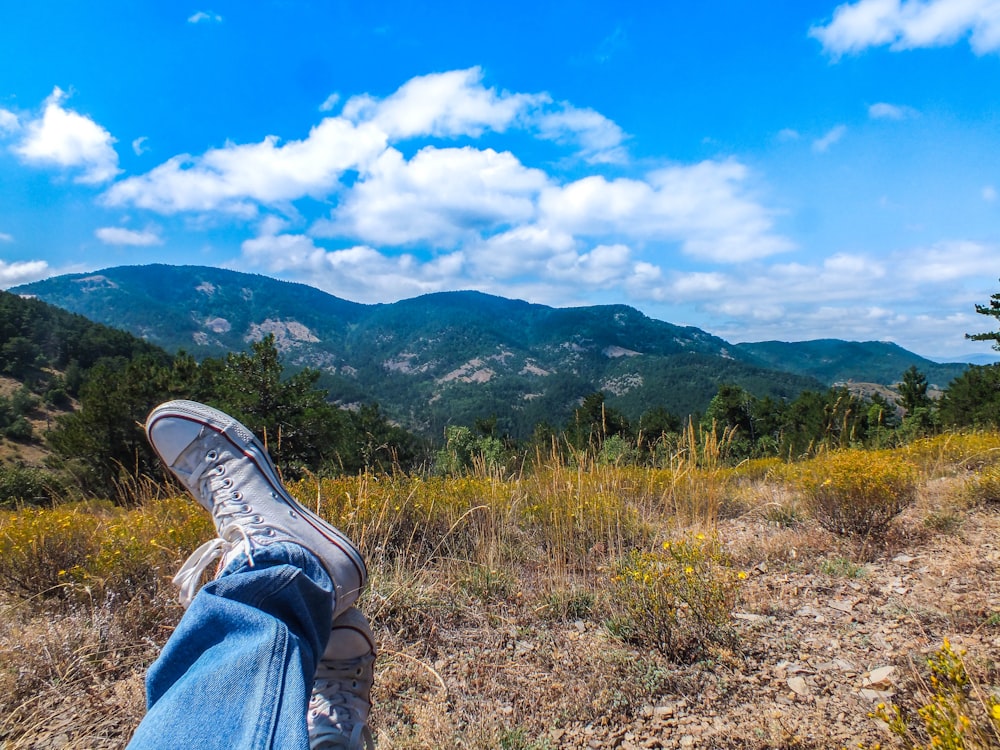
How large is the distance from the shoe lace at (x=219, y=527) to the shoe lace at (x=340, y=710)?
416 millimetres

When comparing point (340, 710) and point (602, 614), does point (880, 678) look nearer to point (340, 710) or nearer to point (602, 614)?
point (602, 614)

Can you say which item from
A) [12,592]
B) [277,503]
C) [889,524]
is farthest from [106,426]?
[889,524]

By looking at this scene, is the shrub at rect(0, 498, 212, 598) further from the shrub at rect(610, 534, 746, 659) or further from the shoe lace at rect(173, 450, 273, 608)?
the shrub at rect(610, 534, 746, 659)

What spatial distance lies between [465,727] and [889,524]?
9.45ft

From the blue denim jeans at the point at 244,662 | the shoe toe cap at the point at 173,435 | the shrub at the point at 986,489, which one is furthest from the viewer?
the shrub at the point at 986,489

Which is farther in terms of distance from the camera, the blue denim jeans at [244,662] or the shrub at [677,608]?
the shrub at [677,608]

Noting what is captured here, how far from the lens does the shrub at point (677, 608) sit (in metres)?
2.16

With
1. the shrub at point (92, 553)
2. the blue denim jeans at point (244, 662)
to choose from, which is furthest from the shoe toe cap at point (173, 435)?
the blue denim jeans at point (244, 662)

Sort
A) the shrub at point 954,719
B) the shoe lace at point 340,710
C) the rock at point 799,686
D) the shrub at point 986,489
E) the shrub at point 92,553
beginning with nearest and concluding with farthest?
the shrub at point 954,719
the shoe lace at point 340,710
the rock at point 799,686
the shrub at point 92,553
the shrub at point 986,489

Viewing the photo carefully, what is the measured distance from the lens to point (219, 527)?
1.91 m

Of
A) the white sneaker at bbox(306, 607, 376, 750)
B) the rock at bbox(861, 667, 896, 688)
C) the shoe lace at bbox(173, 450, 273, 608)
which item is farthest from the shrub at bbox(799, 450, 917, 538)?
the shoe lace at bbox(173, 450, 273, 608)

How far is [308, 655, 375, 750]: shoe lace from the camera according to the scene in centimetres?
129

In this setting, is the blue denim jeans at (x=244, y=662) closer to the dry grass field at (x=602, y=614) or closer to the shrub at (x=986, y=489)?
the dry grass field at (x=602, y=614)

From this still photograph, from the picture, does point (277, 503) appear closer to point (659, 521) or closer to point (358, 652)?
point (358, 652)
